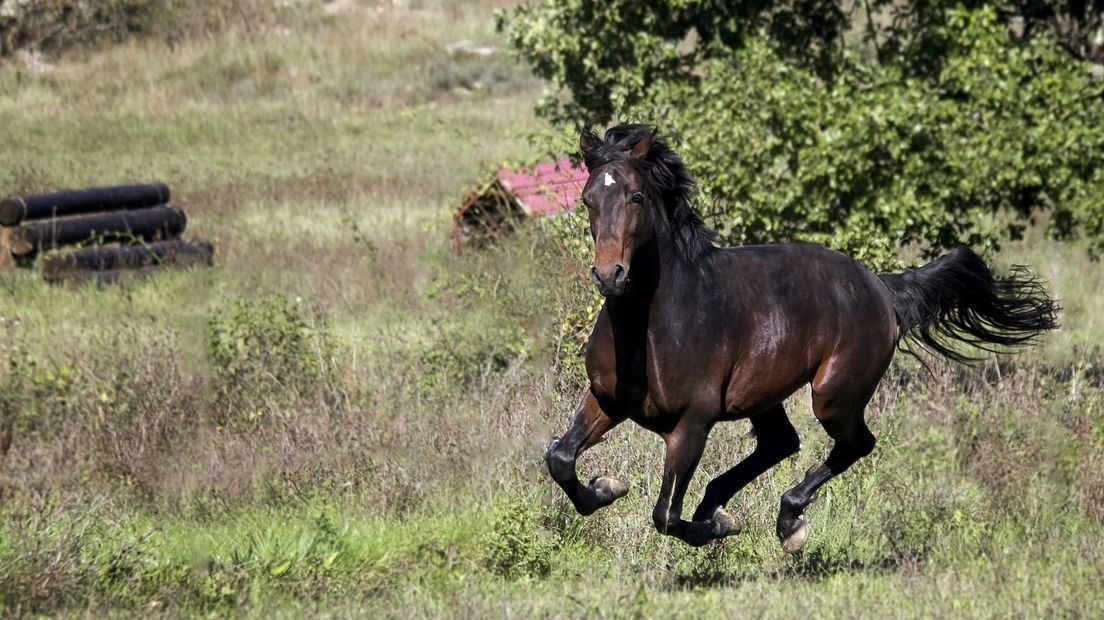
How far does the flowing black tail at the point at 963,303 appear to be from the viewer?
7887 mm

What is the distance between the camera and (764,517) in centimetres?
830

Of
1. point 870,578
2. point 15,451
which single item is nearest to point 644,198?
point 870,578

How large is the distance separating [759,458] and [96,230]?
1389 cm

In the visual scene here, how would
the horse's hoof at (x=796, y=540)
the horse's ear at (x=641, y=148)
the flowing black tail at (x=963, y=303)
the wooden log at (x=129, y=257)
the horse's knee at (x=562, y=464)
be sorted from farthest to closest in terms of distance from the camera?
the wooden log at (x=129, y=257) < the flowing black tail at (x=963, y=303) < the horse's hoof at (x=796, y=540) < the horse's knee at (x=562, y=464) < the horse's ear at (x=641, y=148)

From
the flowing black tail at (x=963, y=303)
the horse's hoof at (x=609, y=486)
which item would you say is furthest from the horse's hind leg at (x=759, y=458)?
the flowing black tail at (x=963, y=303)

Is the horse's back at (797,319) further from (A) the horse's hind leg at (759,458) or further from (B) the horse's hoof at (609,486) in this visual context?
(B) the horse's hoof at (609,486)

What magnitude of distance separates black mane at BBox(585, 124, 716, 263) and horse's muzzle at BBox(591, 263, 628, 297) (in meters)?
0.70

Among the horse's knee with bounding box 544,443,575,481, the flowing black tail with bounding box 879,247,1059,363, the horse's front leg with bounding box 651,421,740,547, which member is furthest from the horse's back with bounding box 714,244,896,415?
the horse's knee with bounding box 544,443,575,481

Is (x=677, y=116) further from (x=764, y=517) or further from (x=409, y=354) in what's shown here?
(x=764, y=517)

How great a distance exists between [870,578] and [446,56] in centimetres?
3317

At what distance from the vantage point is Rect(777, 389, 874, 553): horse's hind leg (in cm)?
716

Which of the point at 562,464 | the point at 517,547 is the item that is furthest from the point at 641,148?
the point at 517,547

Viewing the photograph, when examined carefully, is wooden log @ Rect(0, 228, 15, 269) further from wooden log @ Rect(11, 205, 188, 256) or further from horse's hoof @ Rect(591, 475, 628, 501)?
horse's hoof @ Rect(591, 475, 628, 501)

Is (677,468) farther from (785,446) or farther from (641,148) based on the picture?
(641,148)
